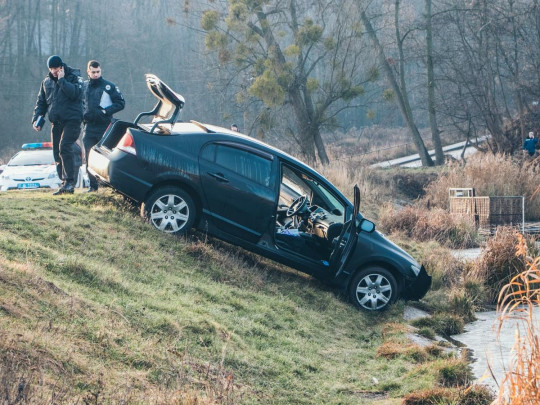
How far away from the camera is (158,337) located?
7371 millimetres

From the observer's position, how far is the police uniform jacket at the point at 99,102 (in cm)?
1309

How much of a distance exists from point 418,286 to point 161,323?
5.11m

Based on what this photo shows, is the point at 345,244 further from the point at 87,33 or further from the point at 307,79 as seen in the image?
the point at 87,33

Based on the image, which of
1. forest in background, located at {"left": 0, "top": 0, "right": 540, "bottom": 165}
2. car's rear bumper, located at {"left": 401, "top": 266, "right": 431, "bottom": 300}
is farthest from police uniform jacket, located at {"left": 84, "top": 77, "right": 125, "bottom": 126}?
forest in background, located at {"left": 0, "top": 0, "right": 540, "bottom": 165}

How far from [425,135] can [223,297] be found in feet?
191

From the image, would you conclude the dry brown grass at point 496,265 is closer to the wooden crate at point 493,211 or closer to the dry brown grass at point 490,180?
the wooden crate at point 493,211

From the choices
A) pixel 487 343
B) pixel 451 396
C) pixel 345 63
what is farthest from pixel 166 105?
pixel 345 63

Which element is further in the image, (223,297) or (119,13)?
(119,13)

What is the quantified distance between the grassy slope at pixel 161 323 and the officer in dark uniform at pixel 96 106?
112cm

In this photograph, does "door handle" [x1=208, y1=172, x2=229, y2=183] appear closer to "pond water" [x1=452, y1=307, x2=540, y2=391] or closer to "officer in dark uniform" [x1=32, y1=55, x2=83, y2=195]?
"officer in dark uniform" [x1=32, y1=55, x2=83, y2=195]

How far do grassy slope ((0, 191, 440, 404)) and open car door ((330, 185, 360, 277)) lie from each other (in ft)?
1.59

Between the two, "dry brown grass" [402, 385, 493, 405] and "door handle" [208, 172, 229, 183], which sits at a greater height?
"door handle" [208, 172, 229, 183]

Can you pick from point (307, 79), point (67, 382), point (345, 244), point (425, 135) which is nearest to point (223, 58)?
point (307, 79)

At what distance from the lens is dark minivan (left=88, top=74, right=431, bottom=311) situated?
1123cm
